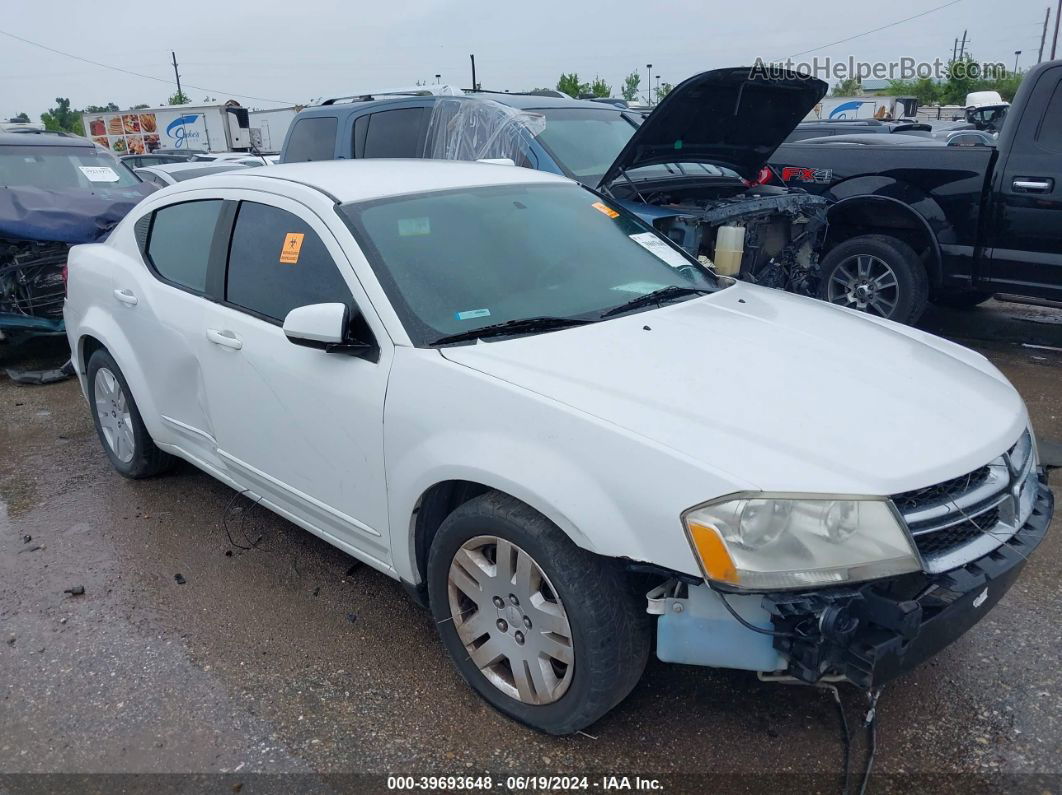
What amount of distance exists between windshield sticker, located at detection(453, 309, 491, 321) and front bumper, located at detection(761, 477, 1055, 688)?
134cm

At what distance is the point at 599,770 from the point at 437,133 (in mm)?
5479

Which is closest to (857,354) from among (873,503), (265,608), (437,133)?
(873,503)

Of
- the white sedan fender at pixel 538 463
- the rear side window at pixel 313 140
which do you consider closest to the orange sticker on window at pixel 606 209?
the white sedan fender at pixel 538 463

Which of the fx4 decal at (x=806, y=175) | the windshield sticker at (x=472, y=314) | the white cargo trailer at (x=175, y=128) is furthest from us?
the white cargo trailer at (x=175, y=128)

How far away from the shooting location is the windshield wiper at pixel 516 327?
279 cm

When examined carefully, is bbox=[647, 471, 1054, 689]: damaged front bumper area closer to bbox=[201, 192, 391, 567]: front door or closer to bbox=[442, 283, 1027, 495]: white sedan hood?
bbox=[442, 283, 1027, 495]: white sedan hood

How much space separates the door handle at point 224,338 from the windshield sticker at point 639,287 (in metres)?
1.50

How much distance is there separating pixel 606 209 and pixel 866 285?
3730 millimetres

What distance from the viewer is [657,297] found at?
3.28 metres

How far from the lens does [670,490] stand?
2146 mm

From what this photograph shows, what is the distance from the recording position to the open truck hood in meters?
5.30

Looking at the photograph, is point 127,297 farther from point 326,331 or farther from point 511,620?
point 511,620

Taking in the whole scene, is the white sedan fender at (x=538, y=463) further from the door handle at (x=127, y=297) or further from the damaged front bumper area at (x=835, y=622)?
the door handle at (x=127, y=297)

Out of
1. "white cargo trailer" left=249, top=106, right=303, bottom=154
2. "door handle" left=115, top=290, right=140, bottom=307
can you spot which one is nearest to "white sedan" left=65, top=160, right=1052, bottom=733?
"door handle" left=115, top=290, right=140, bottom=307
